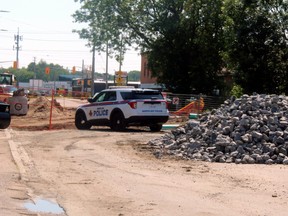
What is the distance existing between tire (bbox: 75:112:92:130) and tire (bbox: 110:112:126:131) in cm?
172

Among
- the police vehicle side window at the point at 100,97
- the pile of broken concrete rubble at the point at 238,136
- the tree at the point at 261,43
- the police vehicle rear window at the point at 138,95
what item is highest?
→ the tree at the point at 261,43

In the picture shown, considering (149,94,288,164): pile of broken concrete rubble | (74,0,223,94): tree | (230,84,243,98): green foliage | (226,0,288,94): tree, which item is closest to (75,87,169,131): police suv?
(149,94,288,164): pile of broken concrete rubble

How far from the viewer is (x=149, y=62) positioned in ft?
168

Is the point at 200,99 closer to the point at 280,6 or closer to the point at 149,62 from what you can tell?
the point at 280,6

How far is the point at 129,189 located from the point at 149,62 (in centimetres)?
4095

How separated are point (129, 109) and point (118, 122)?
2.72 ft

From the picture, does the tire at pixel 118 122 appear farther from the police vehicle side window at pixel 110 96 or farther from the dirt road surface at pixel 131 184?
the dirt road surface at pixel 131 184

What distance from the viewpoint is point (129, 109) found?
Result: 23.9 meters

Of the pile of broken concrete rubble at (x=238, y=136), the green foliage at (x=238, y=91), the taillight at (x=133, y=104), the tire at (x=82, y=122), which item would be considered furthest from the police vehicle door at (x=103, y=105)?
the green foliage at (x=238, y=91)

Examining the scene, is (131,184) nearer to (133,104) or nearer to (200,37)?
(133,104)

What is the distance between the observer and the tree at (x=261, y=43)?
38.8 m

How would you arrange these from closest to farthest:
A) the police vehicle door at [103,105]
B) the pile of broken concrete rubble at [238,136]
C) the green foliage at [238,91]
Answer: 1. the pile of broken concrete rubble at [238,136]
2. the police vehicle door at [103,105]
3. the green foliage at [238,91]

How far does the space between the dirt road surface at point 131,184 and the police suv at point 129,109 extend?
6.98 metres

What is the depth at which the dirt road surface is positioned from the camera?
29.1 ft
